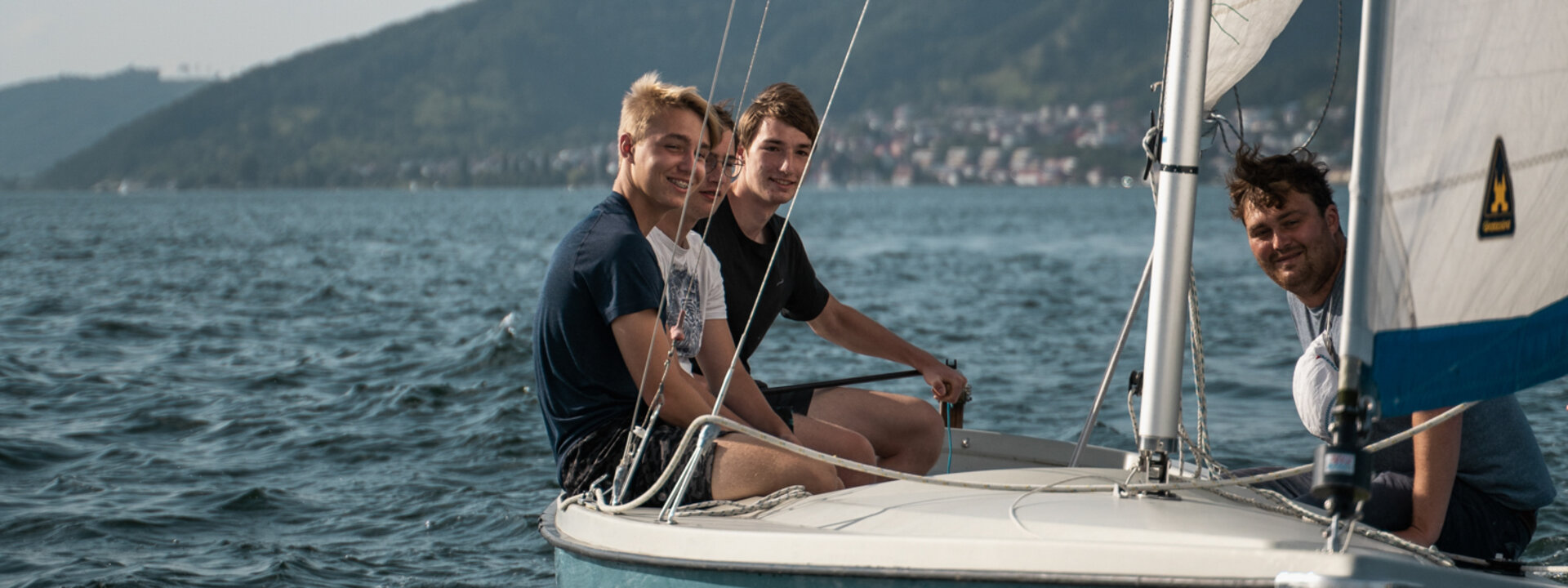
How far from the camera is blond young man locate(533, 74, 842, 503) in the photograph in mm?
3135

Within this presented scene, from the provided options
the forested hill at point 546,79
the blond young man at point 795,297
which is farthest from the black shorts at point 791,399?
the forested hill at point 546,79

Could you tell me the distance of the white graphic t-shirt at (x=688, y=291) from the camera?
3.44 meters

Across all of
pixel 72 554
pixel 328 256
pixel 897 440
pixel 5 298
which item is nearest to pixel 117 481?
pixel 72 554

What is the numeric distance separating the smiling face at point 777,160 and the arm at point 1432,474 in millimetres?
1680

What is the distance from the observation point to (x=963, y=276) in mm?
25219

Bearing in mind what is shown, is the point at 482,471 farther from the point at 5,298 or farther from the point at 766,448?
the point at 5,298

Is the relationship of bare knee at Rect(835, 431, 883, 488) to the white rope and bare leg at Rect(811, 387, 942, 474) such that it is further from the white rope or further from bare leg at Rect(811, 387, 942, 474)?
the white rope

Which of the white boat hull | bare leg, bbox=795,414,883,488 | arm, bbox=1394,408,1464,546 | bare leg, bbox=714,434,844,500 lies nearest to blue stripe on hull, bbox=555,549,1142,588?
the white boat hull

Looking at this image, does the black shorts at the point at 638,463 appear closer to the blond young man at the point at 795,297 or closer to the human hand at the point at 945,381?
the blond young man at the point at 795,297

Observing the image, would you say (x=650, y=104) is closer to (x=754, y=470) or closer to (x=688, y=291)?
(x=688, y=291)

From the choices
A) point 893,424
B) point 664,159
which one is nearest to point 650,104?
point 664,159

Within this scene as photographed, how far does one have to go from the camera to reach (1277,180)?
304 centimetres

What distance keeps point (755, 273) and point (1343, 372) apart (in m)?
2.03

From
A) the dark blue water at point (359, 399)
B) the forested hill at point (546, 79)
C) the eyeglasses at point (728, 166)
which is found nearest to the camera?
the eyeglasses at point (728, 166)
